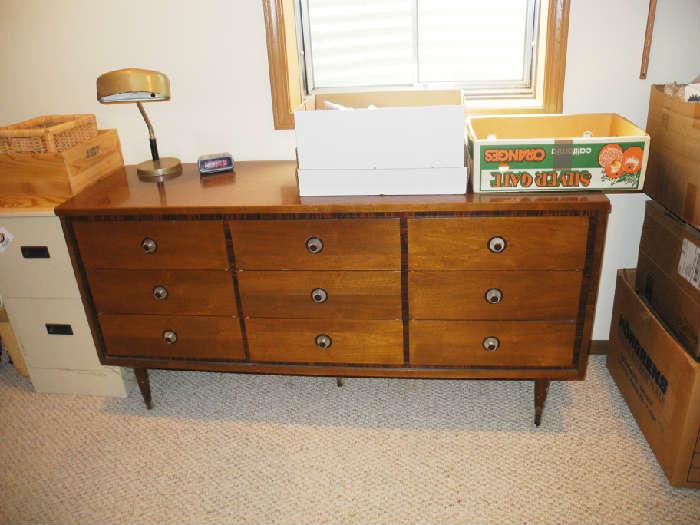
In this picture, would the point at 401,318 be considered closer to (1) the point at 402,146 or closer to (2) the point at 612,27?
(1) the point at 402,146

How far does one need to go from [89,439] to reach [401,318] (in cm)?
134

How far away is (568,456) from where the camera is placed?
1.98m

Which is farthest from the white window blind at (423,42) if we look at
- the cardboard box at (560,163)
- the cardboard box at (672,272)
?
the cardboard box at (672,272)

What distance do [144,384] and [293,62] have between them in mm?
1467

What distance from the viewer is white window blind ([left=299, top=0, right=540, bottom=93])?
2.25m

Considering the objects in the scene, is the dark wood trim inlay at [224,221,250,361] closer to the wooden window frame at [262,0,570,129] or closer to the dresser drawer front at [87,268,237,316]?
the dresser drawer front at [87,268,237,316]

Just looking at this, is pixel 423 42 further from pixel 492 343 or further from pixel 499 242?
pixel 492 343

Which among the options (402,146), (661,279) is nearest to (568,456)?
(661,279)

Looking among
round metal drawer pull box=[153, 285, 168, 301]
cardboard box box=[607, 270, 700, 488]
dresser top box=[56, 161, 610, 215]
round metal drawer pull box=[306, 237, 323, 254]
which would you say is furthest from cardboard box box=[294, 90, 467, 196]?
cardboard box box=[607, 270, 700, 488]

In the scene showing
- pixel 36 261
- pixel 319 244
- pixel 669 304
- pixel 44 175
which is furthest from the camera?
pixel 36 261

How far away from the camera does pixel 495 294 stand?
1.84 meters

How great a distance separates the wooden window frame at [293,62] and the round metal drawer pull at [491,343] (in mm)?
918

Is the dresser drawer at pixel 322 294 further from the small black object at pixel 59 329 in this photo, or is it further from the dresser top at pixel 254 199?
the small black object at pixel 59 329

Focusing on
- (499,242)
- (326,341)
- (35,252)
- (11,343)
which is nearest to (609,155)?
(499,242)
